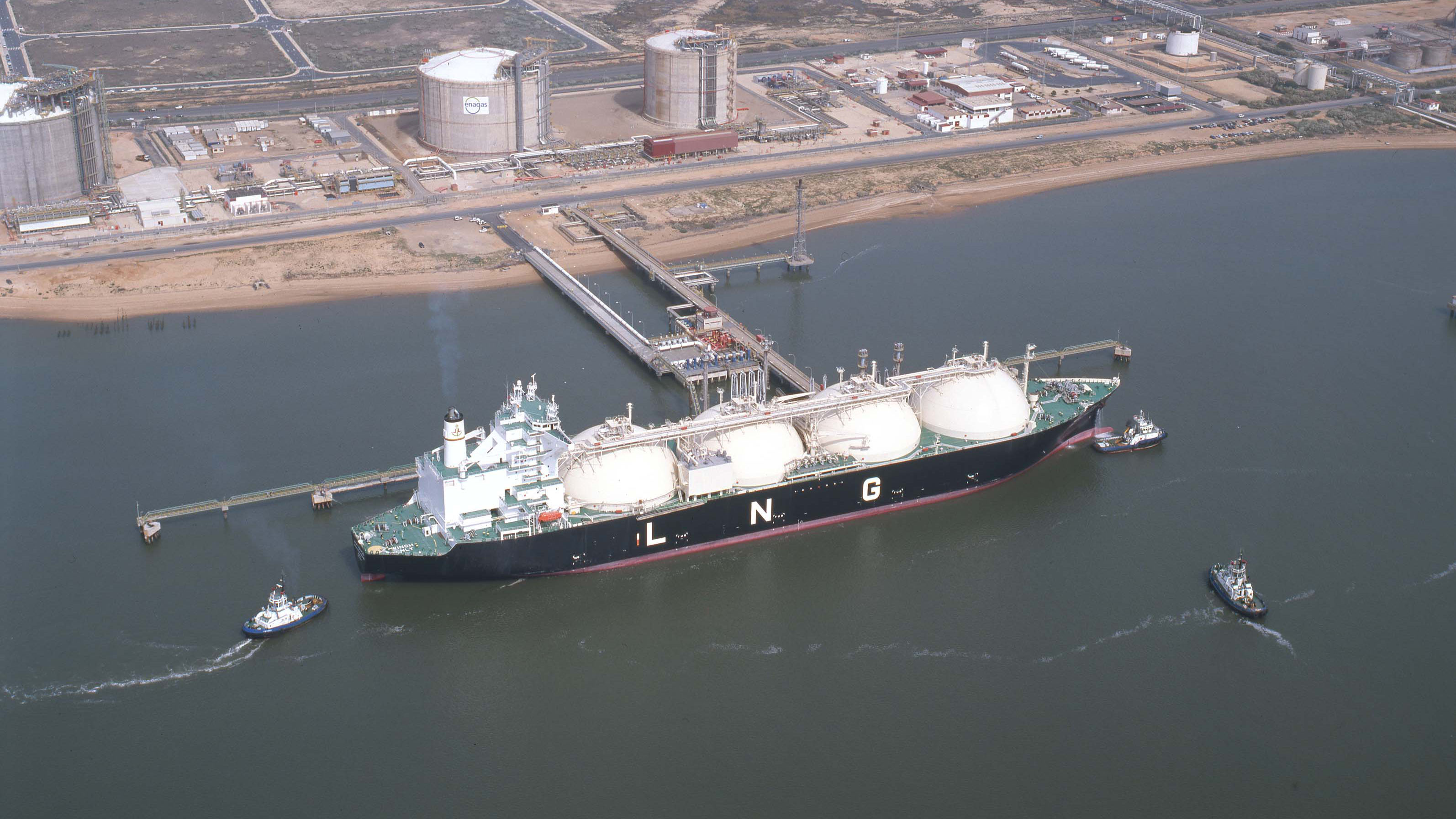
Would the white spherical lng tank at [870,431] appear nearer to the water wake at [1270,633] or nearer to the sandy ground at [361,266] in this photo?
the water wake at [1270,633]

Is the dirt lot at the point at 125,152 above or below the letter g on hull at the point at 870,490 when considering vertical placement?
above

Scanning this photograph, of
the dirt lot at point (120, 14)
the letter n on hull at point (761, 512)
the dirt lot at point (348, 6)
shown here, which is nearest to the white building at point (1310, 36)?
the dirt lot at point (348, 6)

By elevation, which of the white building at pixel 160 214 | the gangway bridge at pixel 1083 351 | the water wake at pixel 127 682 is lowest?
the water wake at pixel 127 682

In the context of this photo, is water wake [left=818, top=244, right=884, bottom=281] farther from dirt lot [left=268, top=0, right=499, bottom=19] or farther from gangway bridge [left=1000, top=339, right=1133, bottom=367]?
dirt lot [left=268, top=0, right=499, bottom=19]

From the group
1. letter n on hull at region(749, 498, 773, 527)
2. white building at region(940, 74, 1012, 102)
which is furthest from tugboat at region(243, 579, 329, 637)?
white building at region(940, 74, 1012, 102)

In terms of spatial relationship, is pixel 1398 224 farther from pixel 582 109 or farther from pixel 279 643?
pixel 279 643

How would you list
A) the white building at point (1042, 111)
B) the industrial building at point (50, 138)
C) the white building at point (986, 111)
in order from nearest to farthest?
the industrial building at point (50, 138), the white building at point (986, 111), the white building at point (1042, 111)

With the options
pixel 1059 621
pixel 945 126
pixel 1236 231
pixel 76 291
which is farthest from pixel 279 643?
pixel 945 126
